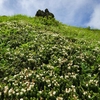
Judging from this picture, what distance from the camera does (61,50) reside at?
54.1ft

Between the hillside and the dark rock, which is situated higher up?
the dark rock

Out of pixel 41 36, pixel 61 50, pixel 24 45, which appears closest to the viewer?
pixel 61 50

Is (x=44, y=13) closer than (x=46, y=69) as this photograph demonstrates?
No

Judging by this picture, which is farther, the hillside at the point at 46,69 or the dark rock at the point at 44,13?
the dark rock at the point at 44,13

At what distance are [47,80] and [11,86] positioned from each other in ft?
5.76

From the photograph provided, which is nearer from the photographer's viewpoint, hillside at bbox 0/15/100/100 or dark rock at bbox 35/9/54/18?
hillside at bbox 0/15/100/100

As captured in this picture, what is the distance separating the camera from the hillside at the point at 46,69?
39.9 feet

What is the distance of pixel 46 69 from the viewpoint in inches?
571

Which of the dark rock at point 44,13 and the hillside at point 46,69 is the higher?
the dark rock at point 44,13

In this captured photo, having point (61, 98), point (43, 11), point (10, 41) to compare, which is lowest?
point (61, 98)

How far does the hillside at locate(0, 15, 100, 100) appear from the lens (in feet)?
39.9

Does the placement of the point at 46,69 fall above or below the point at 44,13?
below

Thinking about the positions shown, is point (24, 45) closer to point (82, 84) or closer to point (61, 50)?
point (61, 50)

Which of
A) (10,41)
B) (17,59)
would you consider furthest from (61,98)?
(10,41)
